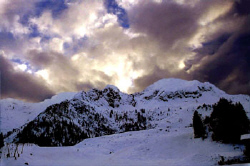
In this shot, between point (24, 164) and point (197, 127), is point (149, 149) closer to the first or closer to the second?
point (197, 127)

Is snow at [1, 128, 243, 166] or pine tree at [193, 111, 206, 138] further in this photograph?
pine tree at [193, 111, 206, 138]

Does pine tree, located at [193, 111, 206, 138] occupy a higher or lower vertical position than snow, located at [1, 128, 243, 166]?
higher

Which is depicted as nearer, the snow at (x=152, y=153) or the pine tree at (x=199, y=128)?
the snow at (x=152, y=153)

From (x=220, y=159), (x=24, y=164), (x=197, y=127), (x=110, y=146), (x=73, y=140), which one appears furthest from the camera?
(x=73, y=140)

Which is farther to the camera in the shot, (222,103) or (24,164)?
(222,103)

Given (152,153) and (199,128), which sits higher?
(199,128)

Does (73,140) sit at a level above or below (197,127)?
below

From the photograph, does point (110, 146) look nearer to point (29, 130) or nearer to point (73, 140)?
point (73, 140)

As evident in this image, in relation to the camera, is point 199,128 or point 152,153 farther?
point 199,128

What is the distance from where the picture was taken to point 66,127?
17938cm

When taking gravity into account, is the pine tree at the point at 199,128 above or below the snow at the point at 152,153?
above

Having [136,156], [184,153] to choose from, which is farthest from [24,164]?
[184,153]

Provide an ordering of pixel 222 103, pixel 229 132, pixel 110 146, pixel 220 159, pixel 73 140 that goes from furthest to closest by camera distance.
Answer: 1. pixel 73 140
2. pixel 110 146
3. pixel 222 103
4. pixel 229 132
5. pixel 220 159

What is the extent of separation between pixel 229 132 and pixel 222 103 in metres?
4.84
